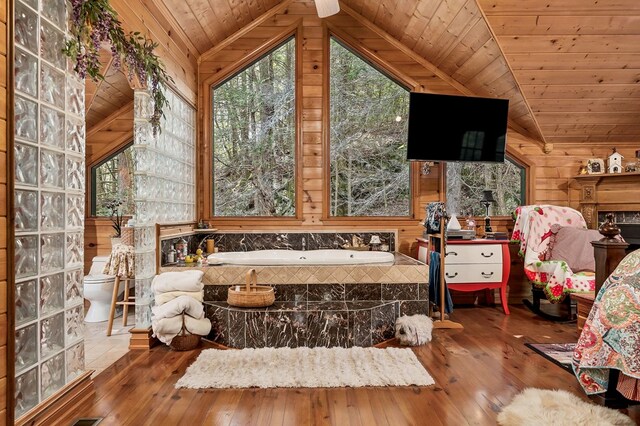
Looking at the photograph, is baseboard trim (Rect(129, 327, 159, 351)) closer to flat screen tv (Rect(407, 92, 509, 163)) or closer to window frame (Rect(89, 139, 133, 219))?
window frame (Rect(89, 139, 133, 219))

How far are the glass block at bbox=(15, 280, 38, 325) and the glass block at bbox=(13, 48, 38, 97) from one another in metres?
0.84

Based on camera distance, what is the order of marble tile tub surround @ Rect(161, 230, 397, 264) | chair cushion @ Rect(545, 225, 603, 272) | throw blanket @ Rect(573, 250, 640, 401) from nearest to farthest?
throw blanket @ Rect(573, 250, 640, 401) → chair cushion @ Rect(545, 225, 603, 272) → marble tile tub surround @ Rect(161, 230, 397, 264)

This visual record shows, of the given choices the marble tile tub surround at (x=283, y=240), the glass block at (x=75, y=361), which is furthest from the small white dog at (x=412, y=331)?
the glass block at (x=75, y=361)

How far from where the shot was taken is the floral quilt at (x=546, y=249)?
3824 mm

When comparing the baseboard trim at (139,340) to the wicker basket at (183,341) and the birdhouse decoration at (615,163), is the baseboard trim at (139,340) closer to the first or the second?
the wicker basket at (183,341)

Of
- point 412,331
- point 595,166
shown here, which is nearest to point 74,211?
point 412,331

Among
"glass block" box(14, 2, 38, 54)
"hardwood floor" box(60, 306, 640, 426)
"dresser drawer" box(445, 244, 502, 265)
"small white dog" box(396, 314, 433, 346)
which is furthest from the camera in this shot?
"dresser drawer" box(445, 244, 502, 265)

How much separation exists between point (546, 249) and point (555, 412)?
2.56 meters

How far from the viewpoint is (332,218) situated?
4.82m

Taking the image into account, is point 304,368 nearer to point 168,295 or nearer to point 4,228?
point 168,295

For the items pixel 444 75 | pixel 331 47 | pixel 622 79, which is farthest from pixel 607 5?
pixel 331 47

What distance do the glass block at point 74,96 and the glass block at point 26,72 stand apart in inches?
10.4

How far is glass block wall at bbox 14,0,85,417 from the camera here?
1838 mm

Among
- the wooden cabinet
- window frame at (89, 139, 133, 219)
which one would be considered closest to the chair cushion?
the wooden cabinet
